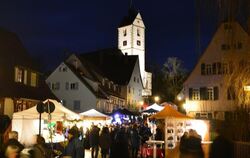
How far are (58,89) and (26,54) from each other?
50.5ft

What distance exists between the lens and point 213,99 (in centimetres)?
4425

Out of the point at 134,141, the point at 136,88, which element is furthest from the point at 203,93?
the point at 136,88

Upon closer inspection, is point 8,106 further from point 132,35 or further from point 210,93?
point 132,35

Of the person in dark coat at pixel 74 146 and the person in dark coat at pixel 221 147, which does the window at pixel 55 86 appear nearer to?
the person in dark coat at pixel 74 146

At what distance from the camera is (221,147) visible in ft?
36.3

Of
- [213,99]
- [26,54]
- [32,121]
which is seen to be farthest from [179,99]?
[32,121]

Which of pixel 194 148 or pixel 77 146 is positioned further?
pixel 77 146

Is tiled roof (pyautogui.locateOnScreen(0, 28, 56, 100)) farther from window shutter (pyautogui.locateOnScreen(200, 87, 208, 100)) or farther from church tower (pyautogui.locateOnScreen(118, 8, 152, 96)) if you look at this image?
church tower (pyautogui.locateOnScreen(118, 8, 152, 96))

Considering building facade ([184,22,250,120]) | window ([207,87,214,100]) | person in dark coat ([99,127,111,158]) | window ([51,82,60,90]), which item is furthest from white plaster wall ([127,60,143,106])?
person in dark coat ([99,127,111,158])

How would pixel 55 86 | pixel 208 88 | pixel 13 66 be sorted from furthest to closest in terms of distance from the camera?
pixel 55 86 → pixel 208 88 → pixel 13 66

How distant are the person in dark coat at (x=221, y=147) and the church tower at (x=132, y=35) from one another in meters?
82.5

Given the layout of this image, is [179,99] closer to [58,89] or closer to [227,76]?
[58,89]

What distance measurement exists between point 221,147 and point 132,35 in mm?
88606

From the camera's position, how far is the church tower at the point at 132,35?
9800 cm
